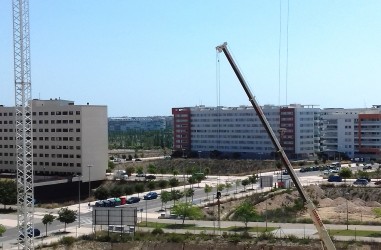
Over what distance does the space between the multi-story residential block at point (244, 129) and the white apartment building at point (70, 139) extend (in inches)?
991

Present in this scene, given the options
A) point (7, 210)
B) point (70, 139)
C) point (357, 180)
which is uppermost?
point (70, 139)

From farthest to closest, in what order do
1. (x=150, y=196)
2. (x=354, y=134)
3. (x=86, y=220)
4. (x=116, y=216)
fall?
(x=354, y=134) → (x=150, y=196) → (x=86, y=220) → (x=116, y=216)

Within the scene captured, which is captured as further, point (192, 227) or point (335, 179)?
point (335, 179)

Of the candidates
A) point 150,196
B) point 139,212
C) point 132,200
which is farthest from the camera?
point 150,196

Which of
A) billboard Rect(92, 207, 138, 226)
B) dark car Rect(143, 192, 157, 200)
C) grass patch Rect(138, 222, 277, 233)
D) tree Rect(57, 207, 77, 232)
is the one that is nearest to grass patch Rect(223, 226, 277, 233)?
grass patch Rect(138, 222, 277, 233)

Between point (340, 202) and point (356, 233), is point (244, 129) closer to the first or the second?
point (340, 202)

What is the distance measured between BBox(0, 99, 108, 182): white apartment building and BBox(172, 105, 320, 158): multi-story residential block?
2516 centimetres

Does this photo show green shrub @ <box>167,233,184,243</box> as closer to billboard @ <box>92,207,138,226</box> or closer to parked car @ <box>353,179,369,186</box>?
billboard @ <box>92,207,138,226</box>

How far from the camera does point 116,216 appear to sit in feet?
79.7

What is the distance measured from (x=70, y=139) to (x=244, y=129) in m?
28.4

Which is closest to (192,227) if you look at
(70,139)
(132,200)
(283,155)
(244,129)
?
(132,200)

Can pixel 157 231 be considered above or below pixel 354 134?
below

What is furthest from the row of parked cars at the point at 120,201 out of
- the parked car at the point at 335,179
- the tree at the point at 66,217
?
the parked car at the point at 335,179

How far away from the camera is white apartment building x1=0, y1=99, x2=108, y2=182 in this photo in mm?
43938
